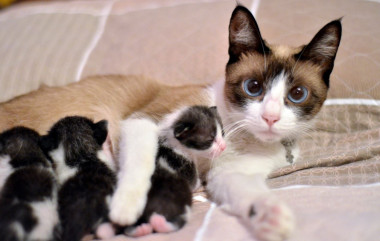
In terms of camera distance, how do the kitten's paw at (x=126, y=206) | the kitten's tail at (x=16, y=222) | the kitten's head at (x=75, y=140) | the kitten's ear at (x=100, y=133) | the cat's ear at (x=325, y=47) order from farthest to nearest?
the cat's ear at (x=325, y=47) → the kitten's ear at (x=100, y=133) → the kitten's head at (x=75, y=140) → the kitten's paw at (x=126, y=206) → the kitten's tail at (x=16, y=222)

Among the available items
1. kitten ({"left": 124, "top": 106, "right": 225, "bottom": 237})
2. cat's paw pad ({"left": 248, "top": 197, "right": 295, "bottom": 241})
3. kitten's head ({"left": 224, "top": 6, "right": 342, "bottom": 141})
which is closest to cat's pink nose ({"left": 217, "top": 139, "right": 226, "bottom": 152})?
kitten ({"left": 124, "top": 106, "right": 225, "bottom": 237})

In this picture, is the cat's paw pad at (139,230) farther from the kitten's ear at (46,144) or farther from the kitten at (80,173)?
the kitten's ear at (46,144)

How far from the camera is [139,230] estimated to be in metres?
0.98

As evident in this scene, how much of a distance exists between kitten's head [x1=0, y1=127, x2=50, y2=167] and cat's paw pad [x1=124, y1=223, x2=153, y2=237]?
33cm

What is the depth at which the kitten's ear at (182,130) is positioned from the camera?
122 centimetres

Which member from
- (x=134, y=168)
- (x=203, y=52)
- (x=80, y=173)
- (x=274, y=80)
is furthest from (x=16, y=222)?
(x=203, y=52)

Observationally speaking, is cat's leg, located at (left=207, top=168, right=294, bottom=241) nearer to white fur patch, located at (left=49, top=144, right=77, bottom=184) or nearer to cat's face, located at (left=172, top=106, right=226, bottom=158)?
cat's face, located at (left=172, top=106, right=226, bottom=158)

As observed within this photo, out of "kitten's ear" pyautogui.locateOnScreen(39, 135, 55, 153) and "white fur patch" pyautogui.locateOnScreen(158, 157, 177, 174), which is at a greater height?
"kitten's ear" pyautogui.locateOnScreen(39, 135, 55, 153)

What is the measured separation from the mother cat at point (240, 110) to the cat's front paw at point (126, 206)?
0.04ft

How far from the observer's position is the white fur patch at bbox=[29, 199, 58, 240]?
0.85m

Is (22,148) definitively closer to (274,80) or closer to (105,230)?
(105,230)

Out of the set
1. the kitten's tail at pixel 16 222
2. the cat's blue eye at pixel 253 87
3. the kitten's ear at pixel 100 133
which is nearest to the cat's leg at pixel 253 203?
the cat's blue eye at pixel 253 87

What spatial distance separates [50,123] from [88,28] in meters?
1.11

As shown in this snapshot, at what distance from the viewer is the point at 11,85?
205cm
